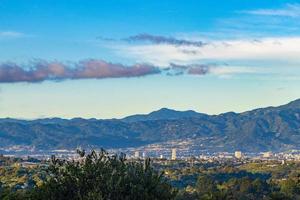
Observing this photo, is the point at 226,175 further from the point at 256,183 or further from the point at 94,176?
the point at 94,176

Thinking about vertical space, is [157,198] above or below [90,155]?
below

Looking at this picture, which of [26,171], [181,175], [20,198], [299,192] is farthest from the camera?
[181,175]

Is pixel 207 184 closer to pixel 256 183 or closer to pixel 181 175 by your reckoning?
pixel 256 183

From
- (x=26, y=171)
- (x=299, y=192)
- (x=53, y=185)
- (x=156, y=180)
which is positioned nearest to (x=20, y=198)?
(x=53, y=185)

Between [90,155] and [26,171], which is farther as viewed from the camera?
[26,171]

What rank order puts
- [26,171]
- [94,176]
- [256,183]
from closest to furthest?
[94,176]
[256,183]
[26,171]

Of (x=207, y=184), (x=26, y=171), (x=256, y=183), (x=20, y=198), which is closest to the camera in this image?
(x=20, y=198)

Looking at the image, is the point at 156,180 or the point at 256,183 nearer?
the point at 156,180

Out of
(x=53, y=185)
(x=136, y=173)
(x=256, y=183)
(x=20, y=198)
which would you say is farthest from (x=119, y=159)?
(x=256, y=183)

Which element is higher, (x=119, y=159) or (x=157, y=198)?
(x=119, y=159)
